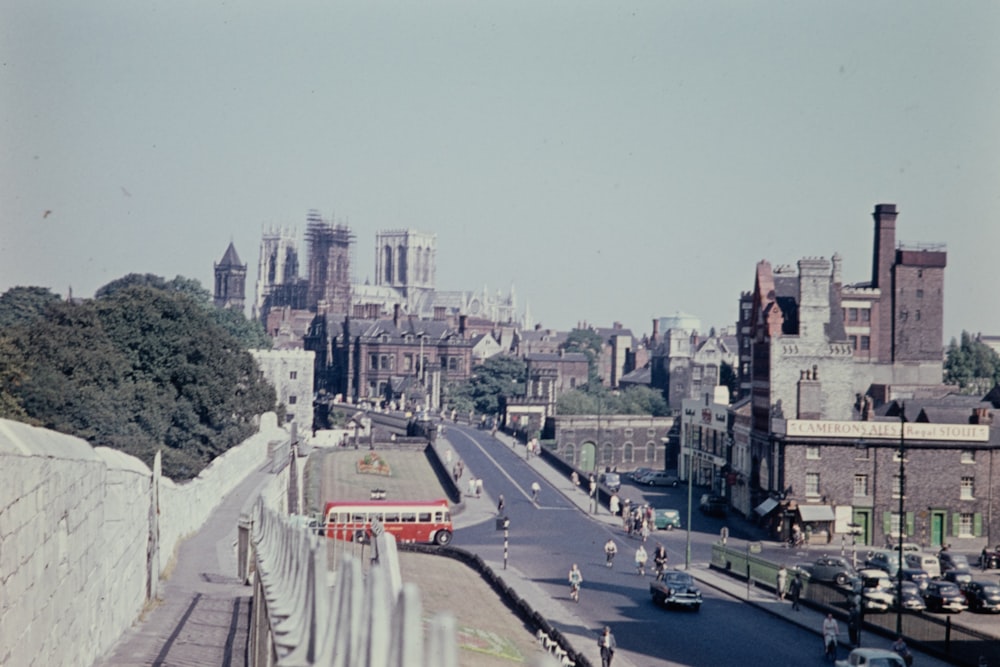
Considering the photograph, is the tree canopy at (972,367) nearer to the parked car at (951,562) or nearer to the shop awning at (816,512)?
the shop awning at (816,512)

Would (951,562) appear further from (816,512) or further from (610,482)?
(610,482)

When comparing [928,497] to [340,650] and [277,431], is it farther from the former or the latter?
[340,650]

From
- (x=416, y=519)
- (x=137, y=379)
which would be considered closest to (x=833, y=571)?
(x=416, y=519)

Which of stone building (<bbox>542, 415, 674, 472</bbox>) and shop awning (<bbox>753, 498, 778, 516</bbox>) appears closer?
shop awning (<bbox>753, 498, 778, 516</bbox>)

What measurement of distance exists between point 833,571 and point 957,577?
184 inches

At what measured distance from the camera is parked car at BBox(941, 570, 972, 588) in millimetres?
46375

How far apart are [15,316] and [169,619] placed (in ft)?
311

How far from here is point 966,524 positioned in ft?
201

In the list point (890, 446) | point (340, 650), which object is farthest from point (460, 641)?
point (890, 446)

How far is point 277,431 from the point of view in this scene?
2931 inches

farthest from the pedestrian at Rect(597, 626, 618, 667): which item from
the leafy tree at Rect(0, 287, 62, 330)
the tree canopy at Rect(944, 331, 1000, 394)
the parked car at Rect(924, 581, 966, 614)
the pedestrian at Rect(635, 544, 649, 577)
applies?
the tree canopy at Rect(944, 331, 1000, 394)

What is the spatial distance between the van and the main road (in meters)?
8.91

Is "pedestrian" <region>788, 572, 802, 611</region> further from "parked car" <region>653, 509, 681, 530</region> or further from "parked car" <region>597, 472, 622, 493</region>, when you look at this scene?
"parked car" <region>597, 472, 622, 493</region>

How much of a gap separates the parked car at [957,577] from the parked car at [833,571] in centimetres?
347
